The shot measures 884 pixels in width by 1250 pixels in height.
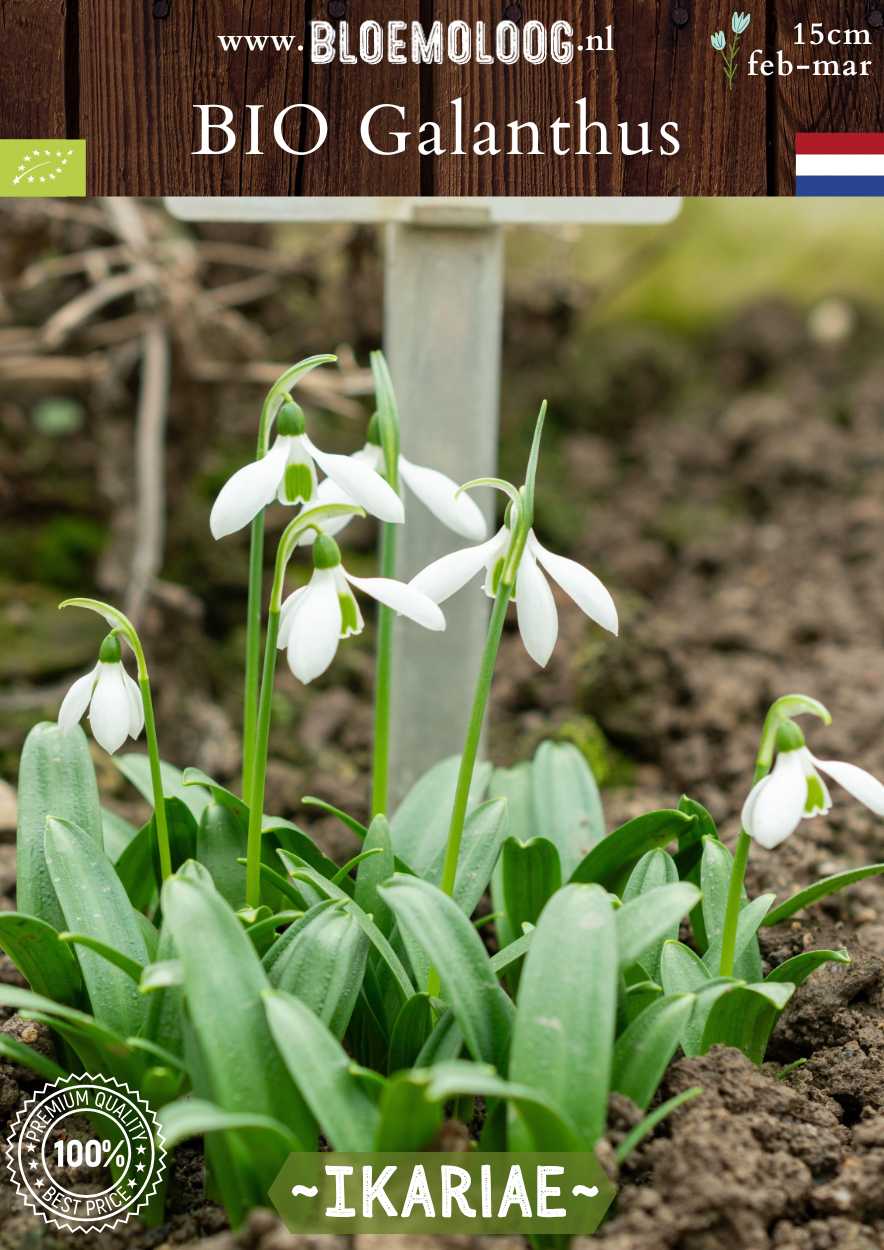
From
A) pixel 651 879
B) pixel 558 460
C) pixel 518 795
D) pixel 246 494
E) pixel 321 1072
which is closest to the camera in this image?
pixel 321 1072

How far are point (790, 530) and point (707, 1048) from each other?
6.95ft

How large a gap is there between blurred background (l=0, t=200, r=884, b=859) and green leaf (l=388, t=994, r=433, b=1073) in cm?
79

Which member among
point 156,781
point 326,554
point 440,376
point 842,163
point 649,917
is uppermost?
point 842,163

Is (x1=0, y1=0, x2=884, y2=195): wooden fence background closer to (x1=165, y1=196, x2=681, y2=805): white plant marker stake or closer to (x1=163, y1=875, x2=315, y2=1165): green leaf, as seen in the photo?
(x1=165, y1=196, x2=681, y2=805): white plant marker stake

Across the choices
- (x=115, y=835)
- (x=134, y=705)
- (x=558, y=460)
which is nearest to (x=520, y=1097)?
(x=134, y=705)

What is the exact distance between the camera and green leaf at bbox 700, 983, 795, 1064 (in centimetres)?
123

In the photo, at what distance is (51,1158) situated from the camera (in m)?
1.23

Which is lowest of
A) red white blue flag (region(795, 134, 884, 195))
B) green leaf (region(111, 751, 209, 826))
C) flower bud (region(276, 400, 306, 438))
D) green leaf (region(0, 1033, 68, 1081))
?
green leaf (region(0, 1033, 68, 1081))

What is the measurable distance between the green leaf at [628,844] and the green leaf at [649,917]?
8.3 inches

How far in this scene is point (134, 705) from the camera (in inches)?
49.9

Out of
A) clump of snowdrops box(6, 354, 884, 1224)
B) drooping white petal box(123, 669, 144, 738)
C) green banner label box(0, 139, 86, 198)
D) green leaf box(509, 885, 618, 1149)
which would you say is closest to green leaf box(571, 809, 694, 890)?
clump of snowdrops box(6, 354, 884, 1224)

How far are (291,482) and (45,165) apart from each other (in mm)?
557

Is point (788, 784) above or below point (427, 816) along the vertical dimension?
above

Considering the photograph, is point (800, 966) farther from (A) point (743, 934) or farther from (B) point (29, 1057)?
(B) point (29, 1057)
